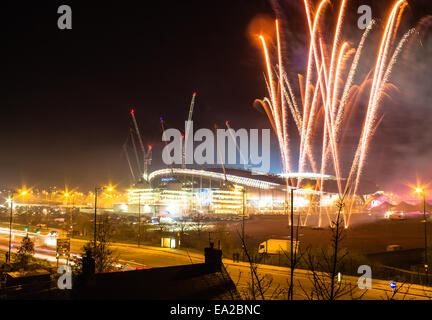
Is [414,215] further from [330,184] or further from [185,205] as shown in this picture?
[185,205]

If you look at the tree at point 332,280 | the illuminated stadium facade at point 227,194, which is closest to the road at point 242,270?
the tree at point 332,280

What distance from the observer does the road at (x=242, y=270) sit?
17.3m

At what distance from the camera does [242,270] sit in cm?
2392

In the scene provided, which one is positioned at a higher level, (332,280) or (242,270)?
(332,280)

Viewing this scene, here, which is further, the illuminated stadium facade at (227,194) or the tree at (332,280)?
the illuminated stadium facade at (227,194)

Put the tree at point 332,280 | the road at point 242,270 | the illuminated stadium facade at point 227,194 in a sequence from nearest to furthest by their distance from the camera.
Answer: the tree at point 332,280, the road at point 242,270, the illuminated stadium facade at point 227,194

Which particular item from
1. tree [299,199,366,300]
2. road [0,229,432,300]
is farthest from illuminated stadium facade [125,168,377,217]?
tree [299,199,366,300]

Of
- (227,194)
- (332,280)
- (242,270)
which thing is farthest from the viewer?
(227,194)

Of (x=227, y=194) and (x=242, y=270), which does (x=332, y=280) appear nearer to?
(x=242, y=270)

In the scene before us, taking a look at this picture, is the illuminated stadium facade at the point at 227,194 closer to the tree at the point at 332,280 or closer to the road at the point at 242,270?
the road at the point at 242,270

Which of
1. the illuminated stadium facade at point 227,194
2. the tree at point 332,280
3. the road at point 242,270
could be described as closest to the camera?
the tree at point 332,280

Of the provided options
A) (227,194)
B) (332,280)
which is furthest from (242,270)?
(227,194)

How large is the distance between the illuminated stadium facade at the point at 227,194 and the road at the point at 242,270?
272ft

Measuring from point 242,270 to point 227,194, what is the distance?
102671 mm
